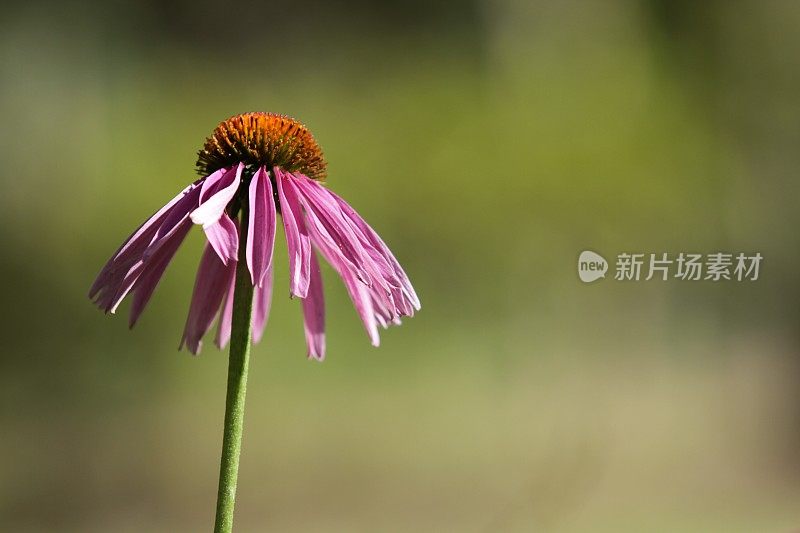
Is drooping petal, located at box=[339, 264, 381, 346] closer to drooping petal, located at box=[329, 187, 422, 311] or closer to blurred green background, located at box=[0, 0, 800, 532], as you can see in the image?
drooping petal, located at box=[329, 187, 422, 311]

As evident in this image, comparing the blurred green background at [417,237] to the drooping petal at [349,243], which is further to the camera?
the blurred green background at [417,237]

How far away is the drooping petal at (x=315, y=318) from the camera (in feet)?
1.32

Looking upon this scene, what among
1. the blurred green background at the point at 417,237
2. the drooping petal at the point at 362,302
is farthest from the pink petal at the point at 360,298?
the blurred green background at the point at 417,237

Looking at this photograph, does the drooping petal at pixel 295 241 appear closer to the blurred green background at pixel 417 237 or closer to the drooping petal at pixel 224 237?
the drooping petal at pixel 224 237

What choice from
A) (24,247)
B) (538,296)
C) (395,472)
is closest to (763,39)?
(538,296)

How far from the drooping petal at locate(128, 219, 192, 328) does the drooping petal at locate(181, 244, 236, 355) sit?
0.11 ft

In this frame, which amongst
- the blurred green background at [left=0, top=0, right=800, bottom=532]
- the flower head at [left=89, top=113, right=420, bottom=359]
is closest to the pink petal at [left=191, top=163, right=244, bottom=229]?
the flower head at [left=89, top=113, right=420, bottom=359]

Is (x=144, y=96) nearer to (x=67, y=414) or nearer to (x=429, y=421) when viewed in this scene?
(x=67, y=414)

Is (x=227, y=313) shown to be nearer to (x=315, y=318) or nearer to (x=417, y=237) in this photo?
(x=315, y=318)

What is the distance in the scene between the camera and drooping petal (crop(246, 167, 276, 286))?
0.29m

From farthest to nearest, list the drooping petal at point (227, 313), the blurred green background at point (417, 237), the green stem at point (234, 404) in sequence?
the blurred green background at point (417, 237) < the drooping petal at point (227, 313) < the green stem at point (234, 404)

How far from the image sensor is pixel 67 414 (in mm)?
1189

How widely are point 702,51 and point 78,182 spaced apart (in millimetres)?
970

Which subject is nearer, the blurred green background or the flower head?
the flower head
